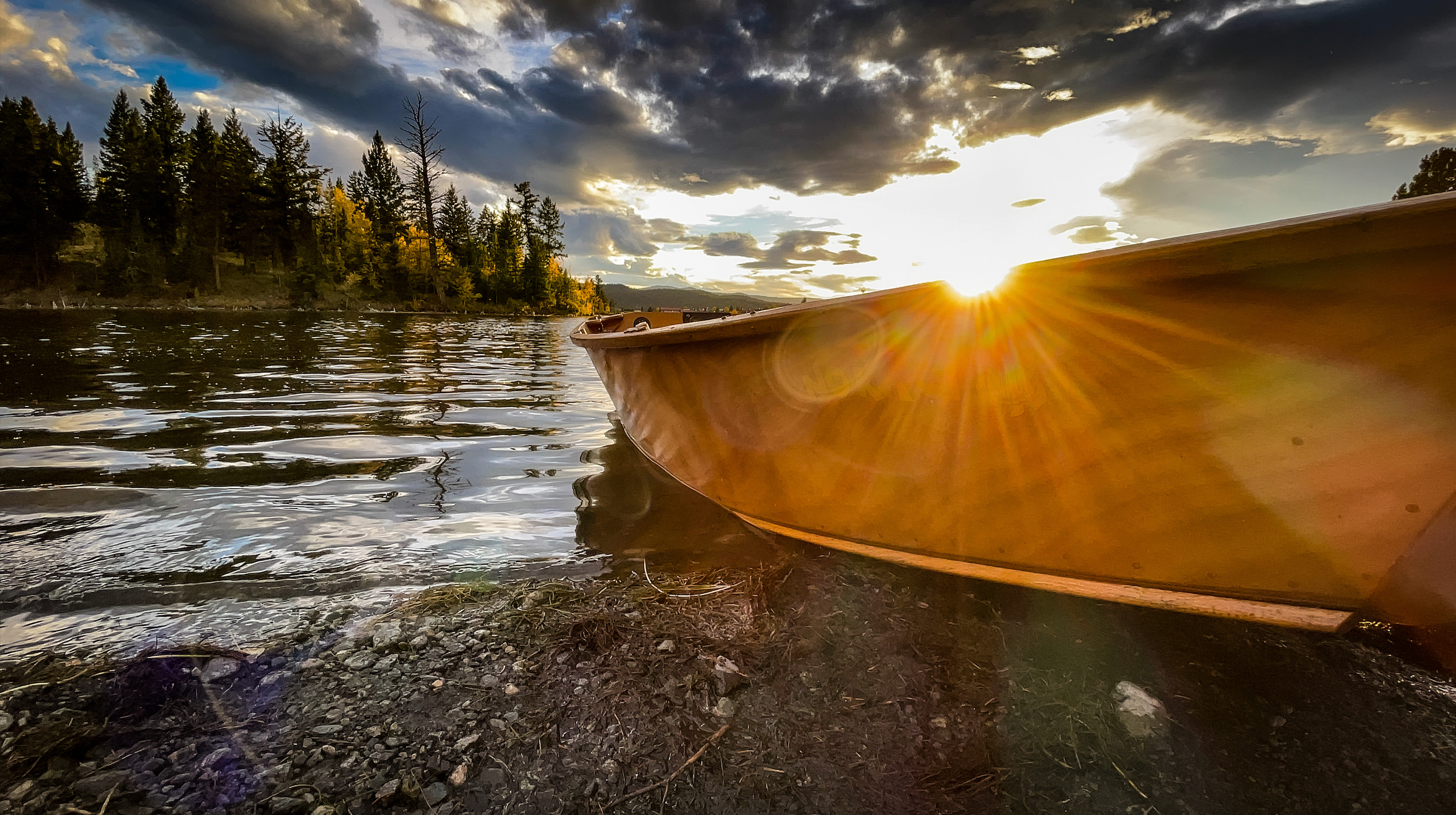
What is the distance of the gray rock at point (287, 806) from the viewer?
1.41m

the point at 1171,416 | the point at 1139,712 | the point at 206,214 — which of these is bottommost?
the point at 1139,712

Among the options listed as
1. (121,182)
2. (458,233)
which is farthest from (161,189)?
(458,233)

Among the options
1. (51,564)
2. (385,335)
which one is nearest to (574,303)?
(385,335)

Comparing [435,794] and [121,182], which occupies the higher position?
[121,182]

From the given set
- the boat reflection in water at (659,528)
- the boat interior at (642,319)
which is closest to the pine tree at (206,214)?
the boat interior at (642,319)

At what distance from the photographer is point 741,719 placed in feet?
5.95

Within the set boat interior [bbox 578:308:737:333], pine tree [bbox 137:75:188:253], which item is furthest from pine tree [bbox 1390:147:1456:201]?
pine tree [bbox 137:75:188:253]

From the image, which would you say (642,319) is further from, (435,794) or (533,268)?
(533,268)

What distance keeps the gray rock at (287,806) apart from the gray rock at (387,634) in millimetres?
696

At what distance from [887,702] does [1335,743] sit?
135cm

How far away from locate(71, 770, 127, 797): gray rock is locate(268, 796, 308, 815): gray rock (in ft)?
1.40

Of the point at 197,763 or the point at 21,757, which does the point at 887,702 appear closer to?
the point at 197,763

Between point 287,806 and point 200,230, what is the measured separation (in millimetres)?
74868

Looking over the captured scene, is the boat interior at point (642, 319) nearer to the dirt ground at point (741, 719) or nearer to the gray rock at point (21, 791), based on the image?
the dirt ground at point (741, 719)
